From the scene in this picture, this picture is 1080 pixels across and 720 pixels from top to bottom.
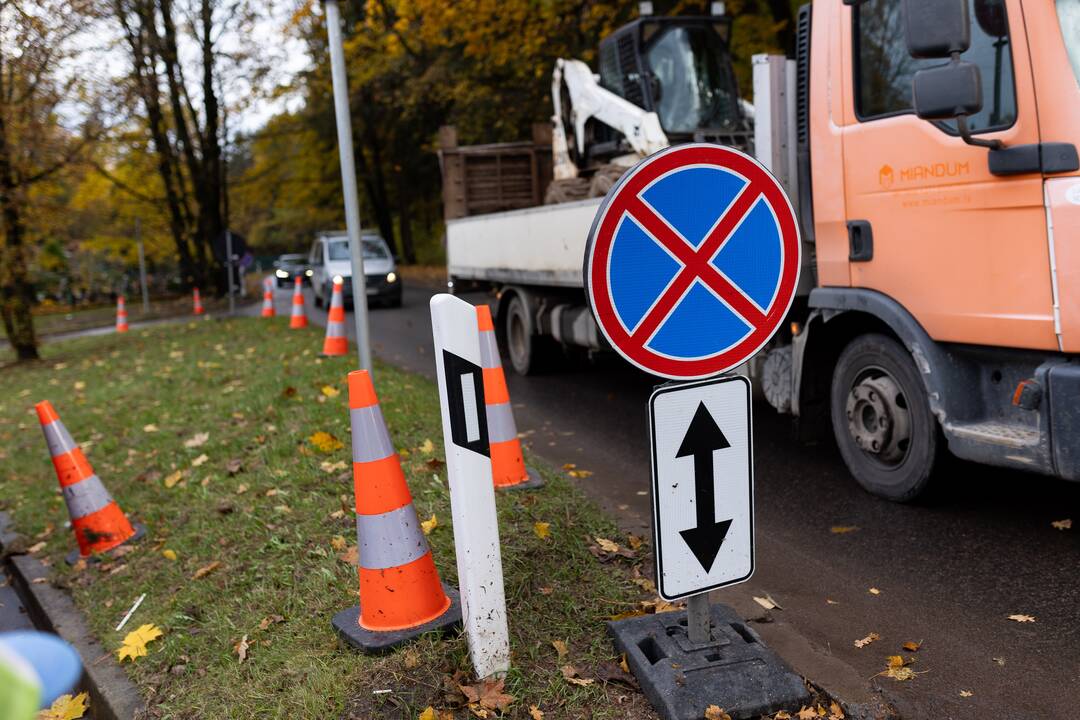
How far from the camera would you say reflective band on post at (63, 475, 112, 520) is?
5206 mm

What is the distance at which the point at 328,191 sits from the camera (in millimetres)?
43531

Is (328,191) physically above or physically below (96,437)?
above

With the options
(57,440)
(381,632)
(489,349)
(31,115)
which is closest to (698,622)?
(381,632)

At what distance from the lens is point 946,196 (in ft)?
13.9

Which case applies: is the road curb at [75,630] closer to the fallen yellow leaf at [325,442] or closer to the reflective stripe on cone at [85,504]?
the reflective stripe on cone at [85,504]

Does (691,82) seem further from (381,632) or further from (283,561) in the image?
(381,632)

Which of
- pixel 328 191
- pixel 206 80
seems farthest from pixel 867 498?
pixel 328 191

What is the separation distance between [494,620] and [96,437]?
6.19 meters

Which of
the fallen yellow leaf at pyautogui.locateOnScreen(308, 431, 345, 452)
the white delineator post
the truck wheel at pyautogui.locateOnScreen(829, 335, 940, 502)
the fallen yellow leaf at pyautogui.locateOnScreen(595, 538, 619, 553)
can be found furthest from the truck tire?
the white delineator post

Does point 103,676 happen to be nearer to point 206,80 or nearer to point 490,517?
point 490,517

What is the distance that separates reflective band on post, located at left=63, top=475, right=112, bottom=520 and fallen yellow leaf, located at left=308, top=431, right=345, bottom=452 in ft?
4.34

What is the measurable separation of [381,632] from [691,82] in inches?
291

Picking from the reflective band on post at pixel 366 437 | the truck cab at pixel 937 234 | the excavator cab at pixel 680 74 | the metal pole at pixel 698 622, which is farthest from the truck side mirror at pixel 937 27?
the excavator cab at pixel 680 74

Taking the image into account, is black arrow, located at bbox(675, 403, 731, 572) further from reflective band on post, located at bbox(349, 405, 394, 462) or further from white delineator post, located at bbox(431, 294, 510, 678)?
reflective band on post, located at bbox(349, 405, 394, 462)
